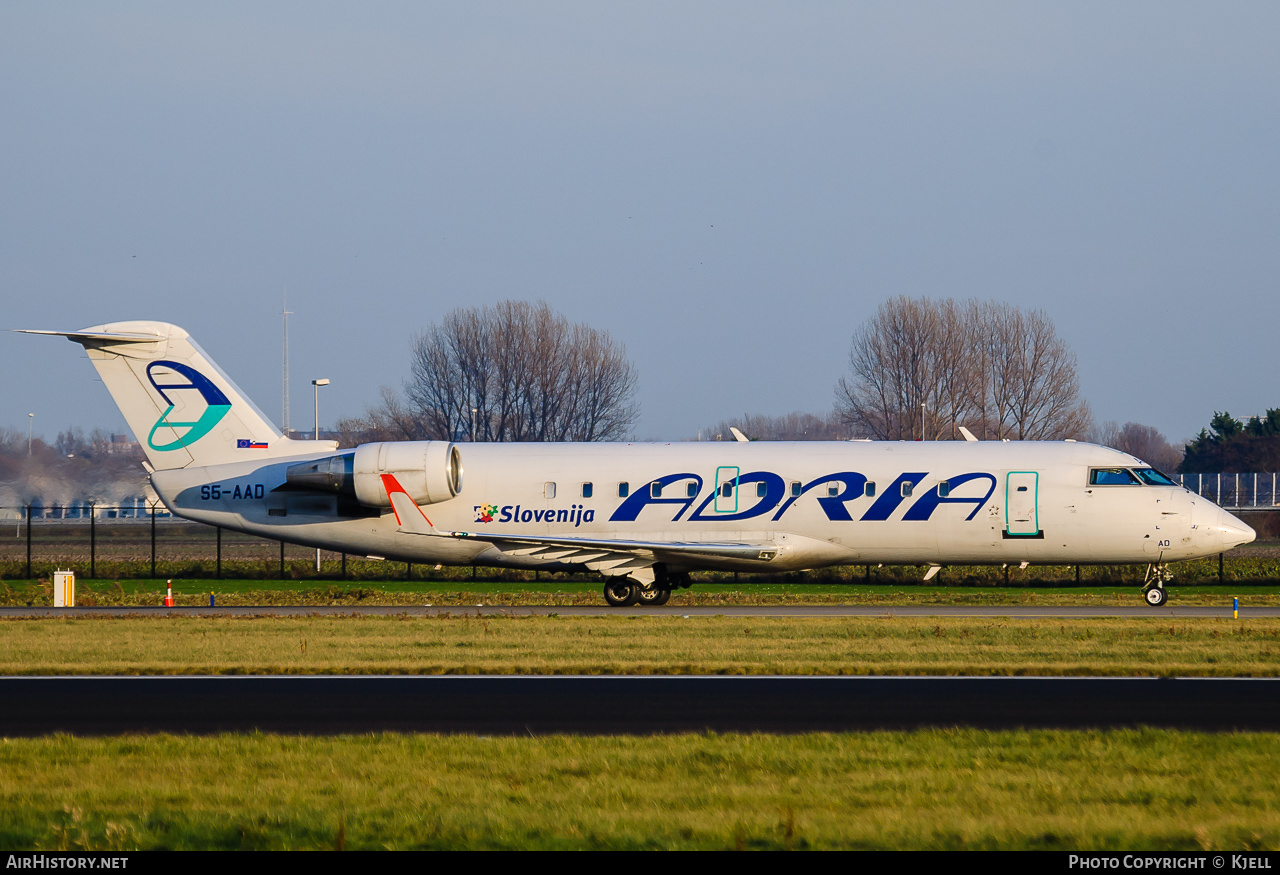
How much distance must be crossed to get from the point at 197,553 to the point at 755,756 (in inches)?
1988

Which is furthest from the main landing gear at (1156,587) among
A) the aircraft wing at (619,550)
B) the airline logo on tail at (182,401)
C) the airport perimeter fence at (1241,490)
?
the airport perimeter fence at (1241,490)

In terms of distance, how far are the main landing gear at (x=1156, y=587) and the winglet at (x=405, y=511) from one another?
49.6 feet

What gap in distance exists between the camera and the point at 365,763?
10.2 meters

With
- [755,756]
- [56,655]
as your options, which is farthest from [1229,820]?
[56,655]

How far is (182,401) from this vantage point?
95.8 feet

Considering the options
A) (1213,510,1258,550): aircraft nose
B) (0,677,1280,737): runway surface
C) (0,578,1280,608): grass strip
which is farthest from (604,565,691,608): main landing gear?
(0,677,1280,737): runway surface

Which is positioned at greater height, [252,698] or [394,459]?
[394,459]

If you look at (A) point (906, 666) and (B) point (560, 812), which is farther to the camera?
(A) point (906, 666)

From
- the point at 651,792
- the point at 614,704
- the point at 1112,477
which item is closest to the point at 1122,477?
→ the point at 1112,477

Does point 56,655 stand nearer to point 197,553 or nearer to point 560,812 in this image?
point 560,812

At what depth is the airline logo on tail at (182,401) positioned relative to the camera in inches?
1149

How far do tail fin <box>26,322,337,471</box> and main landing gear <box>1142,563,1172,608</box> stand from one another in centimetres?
1828

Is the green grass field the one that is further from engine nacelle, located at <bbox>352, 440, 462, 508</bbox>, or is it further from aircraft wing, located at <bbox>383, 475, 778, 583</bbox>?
engine nacelle, located at <bbox>352, 440, 462, 508</bbox>

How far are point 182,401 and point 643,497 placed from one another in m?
10.5
